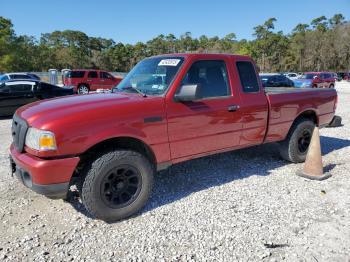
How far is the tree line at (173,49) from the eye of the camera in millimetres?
56500

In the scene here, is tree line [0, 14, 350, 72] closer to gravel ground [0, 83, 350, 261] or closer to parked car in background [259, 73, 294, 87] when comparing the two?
parked car in background [259, 73, 294, 87]

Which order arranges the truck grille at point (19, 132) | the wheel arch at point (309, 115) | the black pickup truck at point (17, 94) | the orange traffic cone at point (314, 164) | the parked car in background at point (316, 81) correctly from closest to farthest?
the truck grille at point (19, 132), the orange traffic cone at point (314, 164), the wheel arch at point (309, 115), the black pickup truck at point (17, 94), the parked car in background at point (316, 81)

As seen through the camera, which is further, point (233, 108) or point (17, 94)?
point (17, 94)

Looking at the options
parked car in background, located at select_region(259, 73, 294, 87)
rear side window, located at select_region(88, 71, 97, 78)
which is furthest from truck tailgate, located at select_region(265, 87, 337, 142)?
rear side window, located at select_region(88, 71, 97, 78)

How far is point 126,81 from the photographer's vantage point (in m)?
4.96

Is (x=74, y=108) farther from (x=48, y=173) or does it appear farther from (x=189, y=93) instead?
(x=189, y=93)

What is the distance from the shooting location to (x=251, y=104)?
509 cm

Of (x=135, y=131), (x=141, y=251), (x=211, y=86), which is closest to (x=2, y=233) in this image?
(x=141, y=251)

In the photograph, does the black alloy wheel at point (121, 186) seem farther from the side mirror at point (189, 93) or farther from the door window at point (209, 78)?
the door window at point (209, 78)

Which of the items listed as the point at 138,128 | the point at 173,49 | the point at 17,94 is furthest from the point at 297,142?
the point at 173,49

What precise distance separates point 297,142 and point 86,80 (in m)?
20.8

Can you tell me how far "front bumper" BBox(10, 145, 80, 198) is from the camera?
135 inches

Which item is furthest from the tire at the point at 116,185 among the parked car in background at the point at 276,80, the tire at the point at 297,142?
the parked car in background at the point at 276,80

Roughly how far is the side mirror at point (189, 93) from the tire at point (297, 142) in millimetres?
2651
